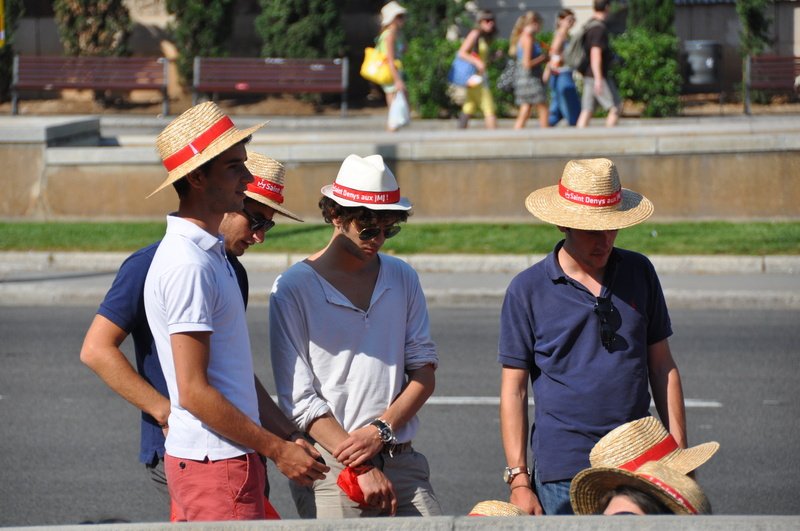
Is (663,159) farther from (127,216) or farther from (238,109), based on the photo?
(238,109)

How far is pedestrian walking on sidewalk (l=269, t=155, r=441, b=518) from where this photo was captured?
13.2ft

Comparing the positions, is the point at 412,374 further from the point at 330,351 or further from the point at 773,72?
the point at 773,72

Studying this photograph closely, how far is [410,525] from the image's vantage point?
295 cm

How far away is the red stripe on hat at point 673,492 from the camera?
304 centimetres

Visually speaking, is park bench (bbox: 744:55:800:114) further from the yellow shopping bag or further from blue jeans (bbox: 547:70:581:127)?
the yellow shopping bag

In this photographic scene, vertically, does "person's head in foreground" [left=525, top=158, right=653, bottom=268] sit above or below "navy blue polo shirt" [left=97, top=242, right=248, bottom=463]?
above

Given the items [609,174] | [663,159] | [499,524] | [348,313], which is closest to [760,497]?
[609,174]

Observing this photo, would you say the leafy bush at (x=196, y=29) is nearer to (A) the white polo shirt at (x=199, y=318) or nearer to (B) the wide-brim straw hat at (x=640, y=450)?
(A) the white polo shirt at (x=199, y=318)

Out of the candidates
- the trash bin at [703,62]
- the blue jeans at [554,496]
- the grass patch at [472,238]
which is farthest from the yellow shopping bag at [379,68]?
the blue jeans at [554,496]

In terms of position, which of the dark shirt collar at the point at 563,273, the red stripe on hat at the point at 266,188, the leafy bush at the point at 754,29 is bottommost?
the dark shirt collar at the point at 563,273

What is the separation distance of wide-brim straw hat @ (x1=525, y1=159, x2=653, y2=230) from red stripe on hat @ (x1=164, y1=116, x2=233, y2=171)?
1279mm

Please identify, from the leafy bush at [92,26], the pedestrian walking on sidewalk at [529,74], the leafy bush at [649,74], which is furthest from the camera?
the leafy bush at [92,26]

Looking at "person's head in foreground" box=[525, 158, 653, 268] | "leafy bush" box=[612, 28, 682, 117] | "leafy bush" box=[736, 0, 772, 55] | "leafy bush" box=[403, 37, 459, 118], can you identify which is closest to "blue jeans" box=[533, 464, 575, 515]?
"person's head in foreground" box=[525, 158, 653, 268]

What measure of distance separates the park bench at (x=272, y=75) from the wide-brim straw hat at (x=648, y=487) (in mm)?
21532
